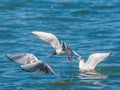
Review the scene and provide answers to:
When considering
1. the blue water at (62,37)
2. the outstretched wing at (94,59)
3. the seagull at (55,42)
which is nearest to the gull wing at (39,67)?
the seagull at (55,42)

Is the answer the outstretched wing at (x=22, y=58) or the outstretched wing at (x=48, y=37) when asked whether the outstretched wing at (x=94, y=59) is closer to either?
the outstretched wing at (x=48, y=37)

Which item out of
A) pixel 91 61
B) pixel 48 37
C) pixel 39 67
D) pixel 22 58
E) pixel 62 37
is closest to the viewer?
pixel 39 67

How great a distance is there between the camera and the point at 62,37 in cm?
1998

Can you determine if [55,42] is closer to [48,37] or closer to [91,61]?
[48,37]

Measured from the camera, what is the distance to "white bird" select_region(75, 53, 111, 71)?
50.4 ft

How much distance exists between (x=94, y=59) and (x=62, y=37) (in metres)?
4.49

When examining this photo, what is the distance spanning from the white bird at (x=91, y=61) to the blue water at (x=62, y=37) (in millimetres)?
143

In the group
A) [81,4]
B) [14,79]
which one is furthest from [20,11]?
[14,79]

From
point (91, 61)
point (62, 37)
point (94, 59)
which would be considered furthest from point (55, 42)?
point (62, 37)

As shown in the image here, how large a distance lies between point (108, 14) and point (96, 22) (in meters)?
1.33

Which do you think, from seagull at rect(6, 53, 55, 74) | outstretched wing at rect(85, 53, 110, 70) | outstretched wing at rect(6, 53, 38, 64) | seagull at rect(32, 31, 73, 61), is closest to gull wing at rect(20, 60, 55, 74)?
seagull at rect(6, 53, 55, 74)

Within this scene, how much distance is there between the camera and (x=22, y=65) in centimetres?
1361

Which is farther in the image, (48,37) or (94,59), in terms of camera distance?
(94,59)

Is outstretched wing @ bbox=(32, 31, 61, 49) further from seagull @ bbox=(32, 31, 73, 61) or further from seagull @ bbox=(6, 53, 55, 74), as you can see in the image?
seagull @ bbox=(6, 53, 55, 74)
